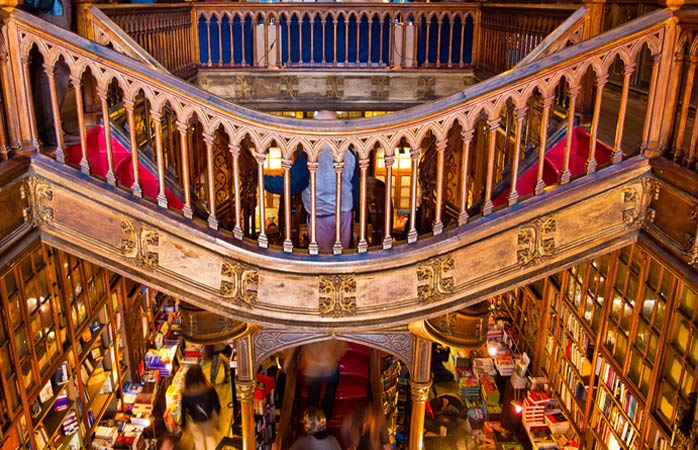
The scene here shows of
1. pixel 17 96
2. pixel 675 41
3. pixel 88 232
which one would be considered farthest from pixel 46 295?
pixel 675 41

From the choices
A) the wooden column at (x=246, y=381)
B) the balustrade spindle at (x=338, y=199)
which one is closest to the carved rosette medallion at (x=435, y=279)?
the balustrade spindle at (x=338, y=199)

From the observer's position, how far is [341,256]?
321 cm

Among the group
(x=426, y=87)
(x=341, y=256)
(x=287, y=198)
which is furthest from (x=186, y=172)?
(x=426, y=87)

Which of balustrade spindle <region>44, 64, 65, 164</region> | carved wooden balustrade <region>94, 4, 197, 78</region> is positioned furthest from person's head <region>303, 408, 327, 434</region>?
carved wooden balustrade <region>94, 4, 197, 78</region>

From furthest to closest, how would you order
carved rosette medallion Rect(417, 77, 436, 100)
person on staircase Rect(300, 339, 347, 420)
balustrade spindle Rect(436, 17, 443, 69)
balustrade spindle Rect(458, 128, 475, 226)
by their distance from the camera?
1. carved rosette medallion Rect(417, 77, 436, 100)
2. balustrade spindle Rect(436, 17, 443, 69)
3. person on staircase Rect(300, 339, 347, 420)
4. balustrade spindle Rect(458, 128, 475, 226)

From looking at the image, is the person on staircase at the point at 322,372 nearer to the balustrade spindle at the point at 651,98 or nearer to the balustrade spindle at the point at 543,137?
the balustrade spindle at the point at 543,137

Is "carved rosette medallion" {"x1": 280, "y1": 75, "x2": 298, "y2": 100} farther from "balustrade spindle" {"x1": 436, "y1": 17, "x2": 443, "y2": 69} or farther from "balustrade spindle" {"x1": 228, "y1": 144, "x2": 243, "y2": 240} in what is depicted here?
"balustrade spindle" {"x1": 228, "y1": 144, "x2": 243, "y2": 240}

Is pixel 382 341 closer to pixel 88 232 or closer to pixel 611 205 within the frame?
pixel 611 205

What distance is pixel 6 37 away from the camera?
115 inches

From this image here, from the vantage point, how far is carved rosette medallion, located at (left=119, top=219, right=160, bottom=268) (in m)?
3.15

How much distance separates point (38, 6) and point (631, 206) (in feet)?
10.8

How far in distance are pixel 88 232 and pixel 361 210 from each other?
4.21ft

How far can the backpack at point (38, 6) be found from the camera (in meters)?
3.72

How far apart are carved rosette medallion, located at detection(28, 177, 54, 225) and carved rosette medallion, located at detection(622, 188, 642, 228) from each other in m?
2.69
